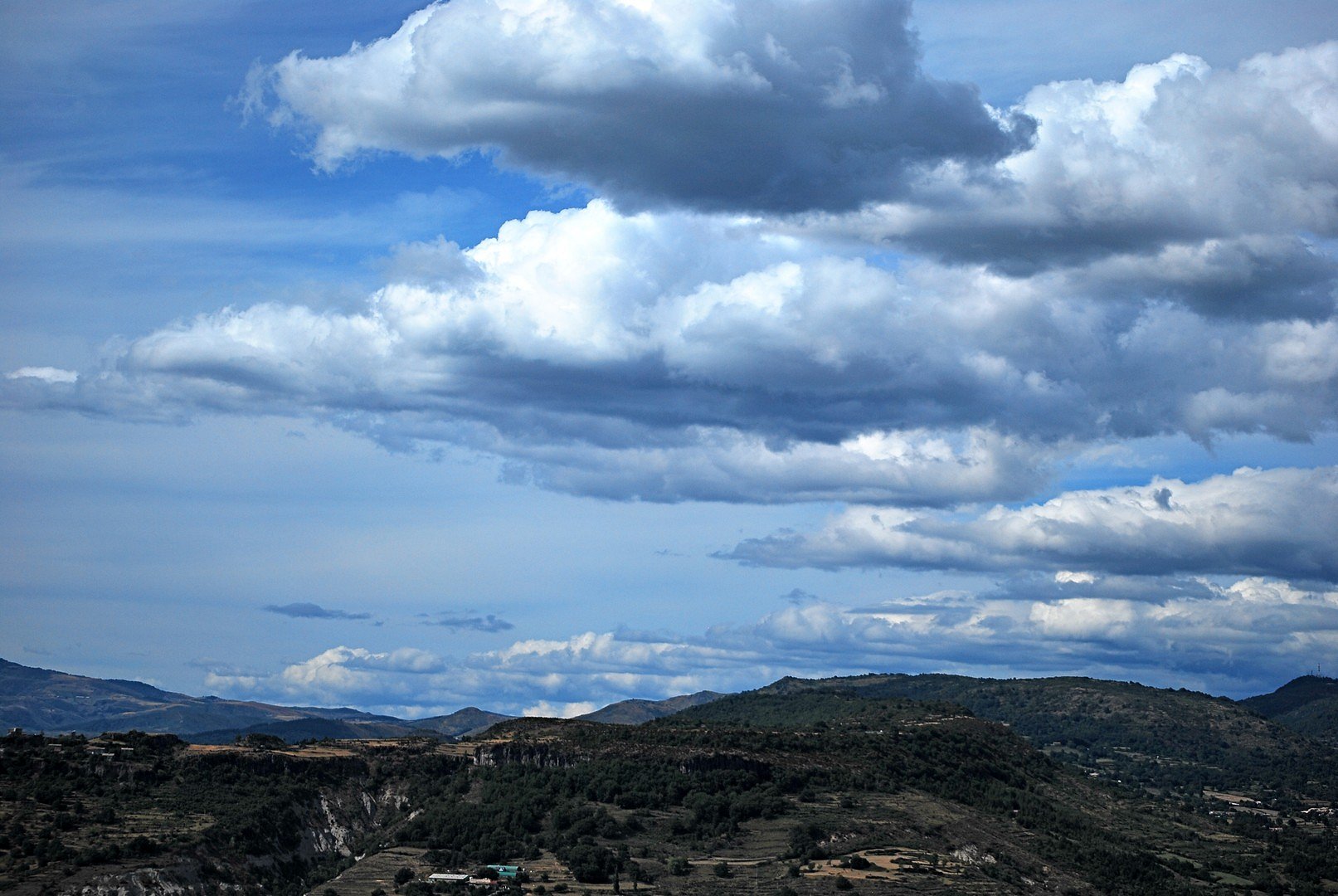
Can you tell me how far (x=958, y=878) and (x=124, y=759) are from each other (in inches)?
4220

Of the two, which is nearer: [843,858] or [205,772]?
[843,858]

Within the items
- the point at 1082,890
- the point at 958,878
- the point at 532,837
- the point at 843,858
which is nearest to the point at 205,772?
the point at 532,837

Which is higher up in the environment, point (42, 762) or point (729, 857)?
point (42, 762)

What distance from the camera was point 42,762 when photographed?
182 m

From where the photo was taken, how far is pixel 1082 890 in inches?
7618

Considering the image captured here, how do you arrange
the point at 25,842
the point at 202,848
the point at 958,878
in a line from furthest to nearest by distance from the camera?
the point at 958,878 → the point at 202,848 → the point at 25,842

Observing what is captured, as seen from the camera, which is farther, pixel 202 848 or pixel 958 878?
pixel 958 878

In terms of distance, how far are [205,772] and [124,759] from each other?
1051 centimetres

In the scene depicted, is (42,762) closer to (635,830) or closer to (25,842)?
(25,842)

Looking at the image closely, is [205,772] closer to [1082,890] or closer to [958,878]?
[958,878]

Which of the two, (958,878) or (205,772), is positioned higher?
(205,772)

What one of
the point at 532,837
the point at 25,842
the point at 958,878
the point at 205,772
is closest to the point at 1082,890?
the point at 958,878

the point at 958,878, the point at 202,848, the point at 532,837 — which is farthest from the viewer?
the point at 532,837

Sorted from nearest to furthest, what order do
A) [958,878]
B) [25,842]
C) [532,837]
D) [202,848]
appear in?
[25,842]
[202,848]
[958,878]
[532,837]
